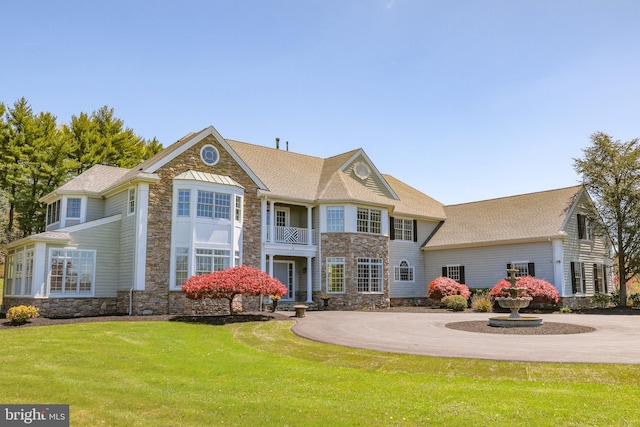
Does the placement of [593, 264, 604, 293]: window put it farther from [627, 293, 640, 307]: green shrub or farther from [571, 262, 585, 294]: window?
[627, 293, 640, 307]: green shrub

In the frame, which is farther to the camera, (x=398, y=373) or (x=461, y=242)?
(x=461, y=242)

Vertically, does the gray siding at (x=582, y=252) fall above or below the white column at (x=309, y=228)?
below

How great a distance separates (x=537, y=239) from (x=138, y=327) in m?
22.0

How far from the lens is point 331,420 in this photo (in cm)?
785

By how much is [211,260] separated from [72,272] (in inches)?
234

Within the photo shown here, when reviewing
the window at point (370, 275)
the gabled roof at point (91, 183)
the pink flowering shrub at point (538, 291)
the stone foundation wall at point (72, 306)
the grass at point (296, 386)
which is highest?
the gabled roof at point (91, 183)

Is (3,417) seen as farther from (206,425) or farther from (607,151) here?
(607,151)

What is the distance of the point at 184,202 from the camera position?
23.7 m

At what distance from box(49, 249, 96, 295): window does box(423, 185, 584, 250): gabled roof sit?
68.3 ft

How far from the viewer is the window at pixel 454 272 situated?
32906 mm

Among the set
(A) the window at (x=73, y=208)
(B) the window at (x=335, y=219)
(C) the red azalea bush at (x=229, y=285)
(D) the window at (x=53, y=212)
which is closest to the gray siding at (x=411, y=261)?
(B) the window at (x=335, y=219)

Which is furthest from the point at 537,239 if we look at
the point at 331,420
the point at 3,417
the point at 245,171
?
the point at 3,417

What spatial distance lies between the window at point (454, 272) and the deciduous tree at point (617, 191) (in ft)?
27.6

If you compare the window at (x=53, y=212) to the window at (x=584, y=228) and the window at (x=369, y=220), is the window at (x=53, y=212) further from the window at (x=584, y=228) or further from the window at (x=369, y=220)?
the window at (x=584, y=228)
